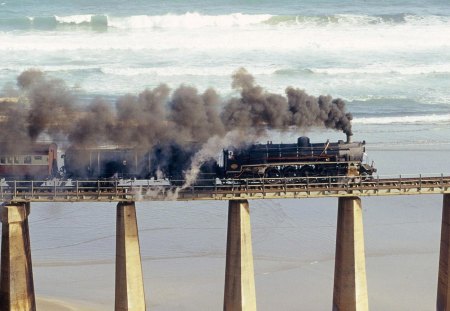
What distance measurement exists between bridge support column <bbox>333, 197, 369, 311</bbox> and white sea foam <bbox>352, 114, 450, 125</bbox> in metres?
32.4

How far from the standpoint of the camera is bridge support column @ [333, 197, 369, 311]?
39656mm

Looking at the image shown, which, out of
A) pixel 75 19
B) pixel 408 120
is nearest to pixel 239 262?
pixel 408 120

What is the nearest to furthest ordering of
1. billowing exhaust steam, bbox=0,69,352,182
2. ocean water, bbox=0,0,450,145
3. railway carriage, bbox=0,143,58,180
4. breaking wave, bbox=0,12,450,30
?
billowing exhaust steam, bbox=0,69,352,182 → railway carriage, bbox=0,143,58,180 → ocean water, bbox=0,0,450,145 → breaking wave, bbox=0,12,450,30

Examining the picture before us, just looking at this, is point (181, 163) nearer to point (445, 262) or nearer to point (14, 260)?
point (14, 260)

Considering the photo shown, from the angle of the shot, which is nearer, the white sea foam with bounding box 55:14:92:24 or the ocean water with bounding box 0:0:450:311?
the ocean water with bounding box 0:0:450:311

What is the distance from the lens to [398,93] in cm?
8300

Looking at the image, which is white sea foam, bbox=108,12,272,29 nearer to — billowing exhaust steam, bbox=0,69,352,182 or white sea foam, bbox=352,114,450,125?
white sea foam, bbox=352,114,450,125

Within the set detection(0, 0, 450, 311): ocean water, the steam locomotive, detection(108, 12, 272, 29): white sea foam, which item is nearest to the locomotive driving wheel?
the steam locomotive

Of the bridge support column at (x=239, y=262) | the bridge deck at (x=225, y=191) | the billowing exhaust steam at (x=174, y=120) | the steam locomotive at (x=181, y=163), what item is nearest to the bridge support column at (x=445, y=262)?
the bridge deck at (x=225, y=191)

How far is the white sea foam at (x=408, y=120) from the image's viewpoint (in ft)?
239

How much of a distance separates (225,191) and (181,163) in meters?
2.99

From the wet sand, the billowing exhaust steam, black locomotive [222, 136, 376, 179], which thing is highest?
the billowing exhaust steam

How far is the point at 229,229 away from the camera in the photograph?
129 feet

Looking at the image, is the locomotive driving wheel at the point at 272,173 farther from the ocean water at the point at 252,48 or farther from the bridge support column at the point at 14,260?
the ocean water at the point at 252,48
